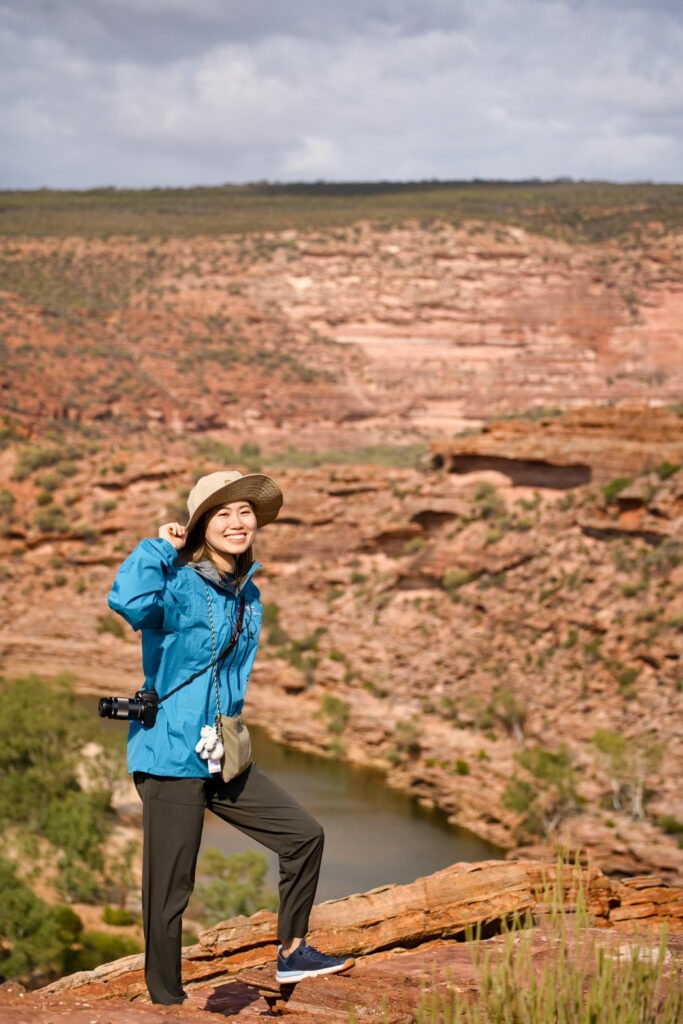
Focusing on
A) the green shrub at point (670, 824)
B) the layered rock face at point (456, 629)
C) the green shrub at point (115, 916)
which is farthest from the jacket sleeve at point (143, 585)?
the green shrub at point (670, 824)

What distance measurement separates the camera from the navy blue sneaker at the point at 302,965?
186 inches

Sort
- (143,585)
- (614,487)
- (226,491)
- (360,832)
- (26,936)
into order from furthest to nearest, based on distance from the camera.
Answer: (614,487) → (360,832) → (26,936) → (226,491) → (143,585)

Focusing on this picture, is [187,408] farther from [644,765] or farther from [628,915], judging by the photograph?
[628,915]

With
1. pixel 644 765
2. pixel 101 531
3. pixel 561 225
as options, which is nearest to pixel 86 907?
pixel 644 765

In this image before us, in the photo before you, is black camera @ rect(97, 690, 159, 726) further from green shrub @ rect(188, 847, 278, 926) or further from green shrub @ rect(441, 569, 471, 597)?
green shrub @ rect(441, 569, 471, 597)

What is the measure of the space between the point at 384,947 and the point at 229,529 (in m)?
3.25

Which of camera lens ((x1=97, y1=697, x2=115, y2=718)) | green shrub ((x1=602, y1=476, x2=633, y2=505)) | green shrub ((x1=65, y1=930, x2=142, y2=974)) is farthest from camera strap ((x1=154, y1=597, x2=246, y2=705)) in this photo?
green shrub ((x1=602, y1=476, x2=633, y2=505))

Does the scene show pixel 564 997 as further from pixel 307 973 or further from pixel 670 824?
pixel 670 824

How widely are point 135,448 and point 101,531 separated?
1112cm

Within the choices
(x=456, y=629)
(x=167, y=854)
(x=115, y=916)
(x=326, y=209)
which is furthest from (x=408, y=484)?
(x=326, y=209)

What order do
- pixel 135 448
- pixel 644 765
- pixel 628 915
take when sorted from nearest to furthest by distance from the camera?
pixel 628 915
pixel 644 765
pixel 135 448

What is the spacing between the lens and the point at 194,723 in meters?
4.38

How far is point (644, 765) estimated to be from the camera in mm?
29188

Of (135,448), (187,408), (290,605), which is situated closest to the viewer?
(290,605)
